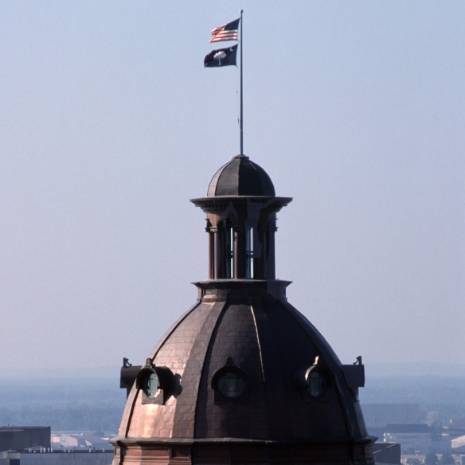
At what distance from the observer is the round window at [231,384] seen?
84.5 meters

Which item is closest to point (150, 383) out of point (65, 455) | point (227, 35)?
point (227, 35)

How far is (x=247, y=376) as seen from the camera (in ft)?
277

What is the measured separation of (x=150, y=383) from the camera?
3356 inches

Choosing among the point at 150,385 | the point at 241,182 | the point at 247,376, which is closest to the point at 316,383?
the point at 247,376

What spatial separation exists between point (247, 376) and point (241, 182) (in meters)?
5.89

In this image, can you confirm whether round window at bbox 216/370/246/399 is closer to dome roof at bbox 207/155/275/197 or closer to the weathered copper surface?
the weathered copper surface

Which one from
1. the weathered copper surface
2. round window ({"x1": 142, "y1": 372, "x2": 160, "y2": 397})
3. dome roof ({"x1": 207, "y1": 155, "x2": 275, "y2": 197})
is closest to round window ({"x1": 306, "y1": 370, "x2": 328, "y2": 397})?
the weathered copper surface

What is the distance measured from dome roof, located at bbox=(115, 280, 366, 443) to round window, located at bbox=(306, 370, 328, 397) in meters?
0.16

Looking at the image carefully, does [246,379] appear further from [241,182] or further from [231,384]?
[241,182]

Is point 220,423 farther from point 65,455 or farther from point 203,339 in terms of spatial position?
point 65,455

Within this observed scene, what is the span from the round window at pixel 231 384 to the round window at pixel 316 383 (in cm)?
182

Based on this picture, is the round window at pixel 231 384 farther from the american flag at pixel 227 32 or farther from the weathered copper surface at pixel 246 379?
the american flag at pixel 227 32

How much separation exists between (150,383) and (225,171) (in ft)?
21.6

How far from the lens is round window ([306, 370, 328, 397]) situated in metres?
84.9
